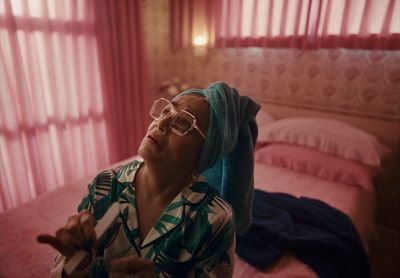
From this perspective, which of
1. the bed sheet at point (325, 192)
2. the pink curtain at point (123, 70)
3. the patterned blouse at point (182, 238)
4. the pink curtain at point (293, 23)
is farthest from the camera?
the pink curtain at point (123, 70)

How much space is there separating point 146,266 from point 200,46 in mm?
2493

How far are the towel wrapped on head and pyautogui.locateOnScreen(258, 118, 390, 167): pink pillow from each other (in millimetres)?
1216

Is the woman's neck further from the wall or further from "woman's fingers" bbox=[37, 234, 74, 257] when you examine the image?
the wall

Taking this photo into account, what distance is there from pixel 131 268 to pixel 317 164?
Answer: 5.50ft

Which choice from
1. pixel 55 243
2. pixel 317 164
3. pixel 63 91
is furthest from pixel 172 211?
pixel 63 91

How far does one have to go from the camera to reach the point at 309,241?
1211 millimetres

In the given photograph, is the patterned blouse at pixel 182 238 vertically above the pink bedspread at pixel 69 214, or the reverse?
the patterned blouse at pixel 182 238

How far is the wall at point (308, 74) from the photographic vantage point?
2039 millimetres

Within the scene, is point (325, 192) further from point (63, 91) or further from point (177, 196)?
point (63, 91)

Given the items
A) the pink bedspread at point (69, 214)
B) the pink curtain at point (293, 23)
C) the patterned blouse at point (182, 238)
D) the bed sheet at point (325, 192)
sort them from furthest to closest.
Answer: the pink curtain at point (293, 23) → the bed sheet at point (325, 192) → the pink bedspread at point (69, 214) → the patterned blouse at point (182, 238)

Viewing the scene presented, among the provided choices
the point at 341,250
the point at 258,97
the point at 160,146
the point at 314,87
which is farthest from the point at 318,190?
the point at 160,146

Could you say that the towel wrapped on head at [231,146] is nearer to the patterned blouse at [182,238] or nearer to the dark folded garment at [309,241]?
the patterned blouse at [182,238]

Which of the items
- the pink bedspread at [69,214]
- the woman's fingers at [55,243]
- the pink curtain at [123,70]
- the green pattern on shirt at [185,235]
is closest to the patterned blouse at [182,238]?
the green pattern on shirt at [185,235]

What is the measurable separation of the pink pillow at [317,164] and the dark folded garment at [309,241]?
1.42 ft
